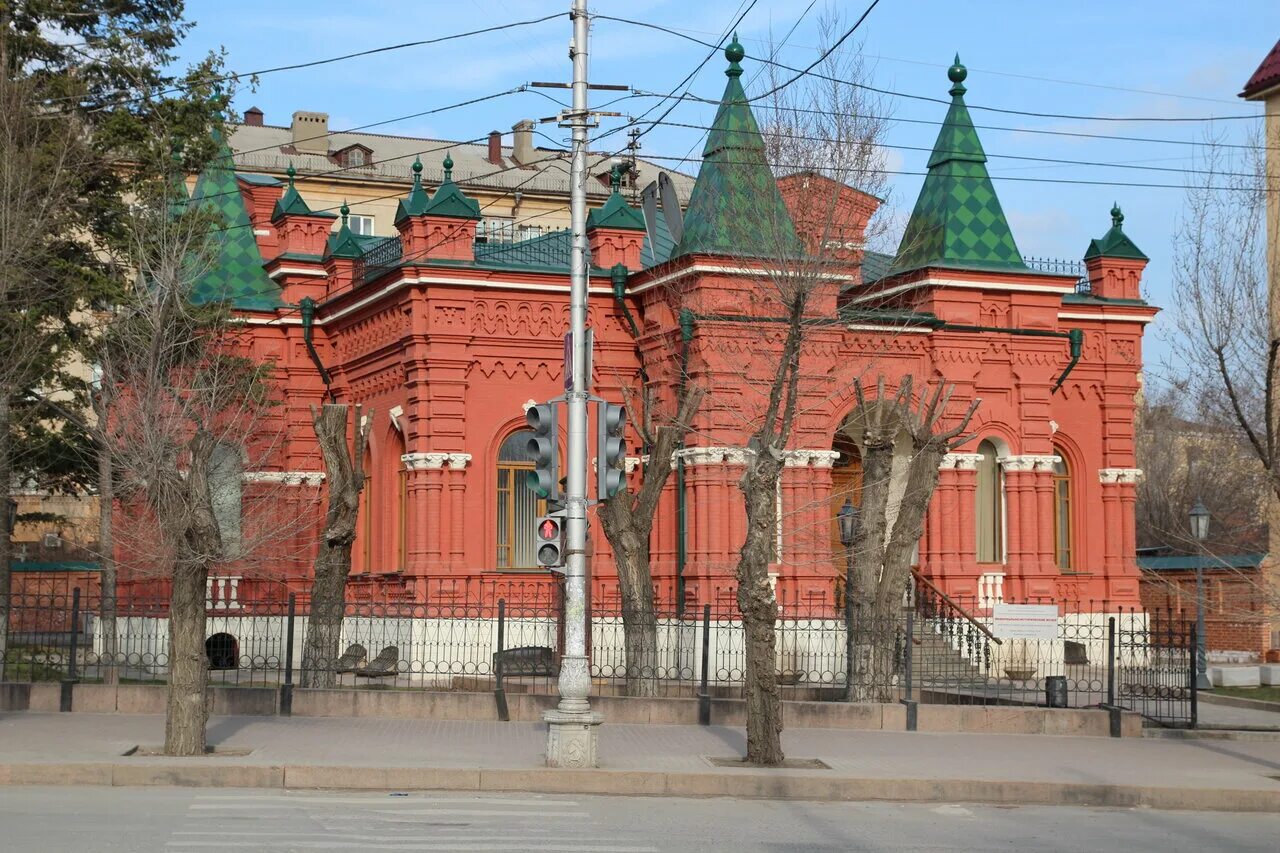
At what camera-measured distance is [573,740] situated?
15.4 metres

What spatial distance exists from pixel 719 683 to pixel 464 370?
6.69 metres

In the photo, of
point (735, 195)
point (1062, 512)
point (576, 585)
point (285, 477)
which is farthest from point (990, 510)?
point (576, 585)

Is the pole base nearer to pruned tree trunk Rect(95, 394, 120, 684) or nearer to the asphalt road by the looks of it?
the asphalt road

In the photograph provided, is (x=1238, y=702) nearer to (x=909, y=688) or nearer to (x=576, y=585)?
(x=909, y=688)

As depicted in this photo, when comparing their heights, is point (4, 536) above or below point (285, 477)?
below

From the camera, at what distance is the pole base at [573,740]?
1535 cm

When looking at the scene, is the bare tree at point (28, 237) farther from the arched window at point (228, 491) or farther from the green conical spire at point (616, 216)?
the green conical spire at point (616, 216)

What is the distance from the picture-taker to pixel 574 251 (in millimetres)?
15922

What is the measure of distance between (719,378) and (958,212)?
5.82 meters

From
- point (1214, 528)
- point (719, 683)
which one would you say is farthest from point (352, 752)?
point (1214, 528)

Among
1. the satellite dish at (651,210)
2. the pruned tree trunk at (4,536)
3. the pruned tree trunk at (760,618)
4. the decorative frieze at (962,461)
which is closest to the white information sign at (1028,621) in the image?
the pruned tree trunk at (760,618)

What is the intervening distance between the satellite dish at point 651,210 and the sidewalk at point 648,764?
13.5 meters

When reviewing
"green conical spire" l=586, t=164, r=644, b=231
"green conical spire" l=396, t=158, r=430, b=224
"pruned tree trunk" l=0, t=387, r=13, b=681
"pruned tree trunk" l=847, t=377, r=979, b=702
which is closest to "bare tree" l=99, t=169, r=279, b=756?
"pruned tree trunk" l=0, t=387, r=13, b=681

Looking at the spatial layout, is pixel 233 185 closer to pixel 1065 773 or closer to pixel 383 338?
pixel 383 338
